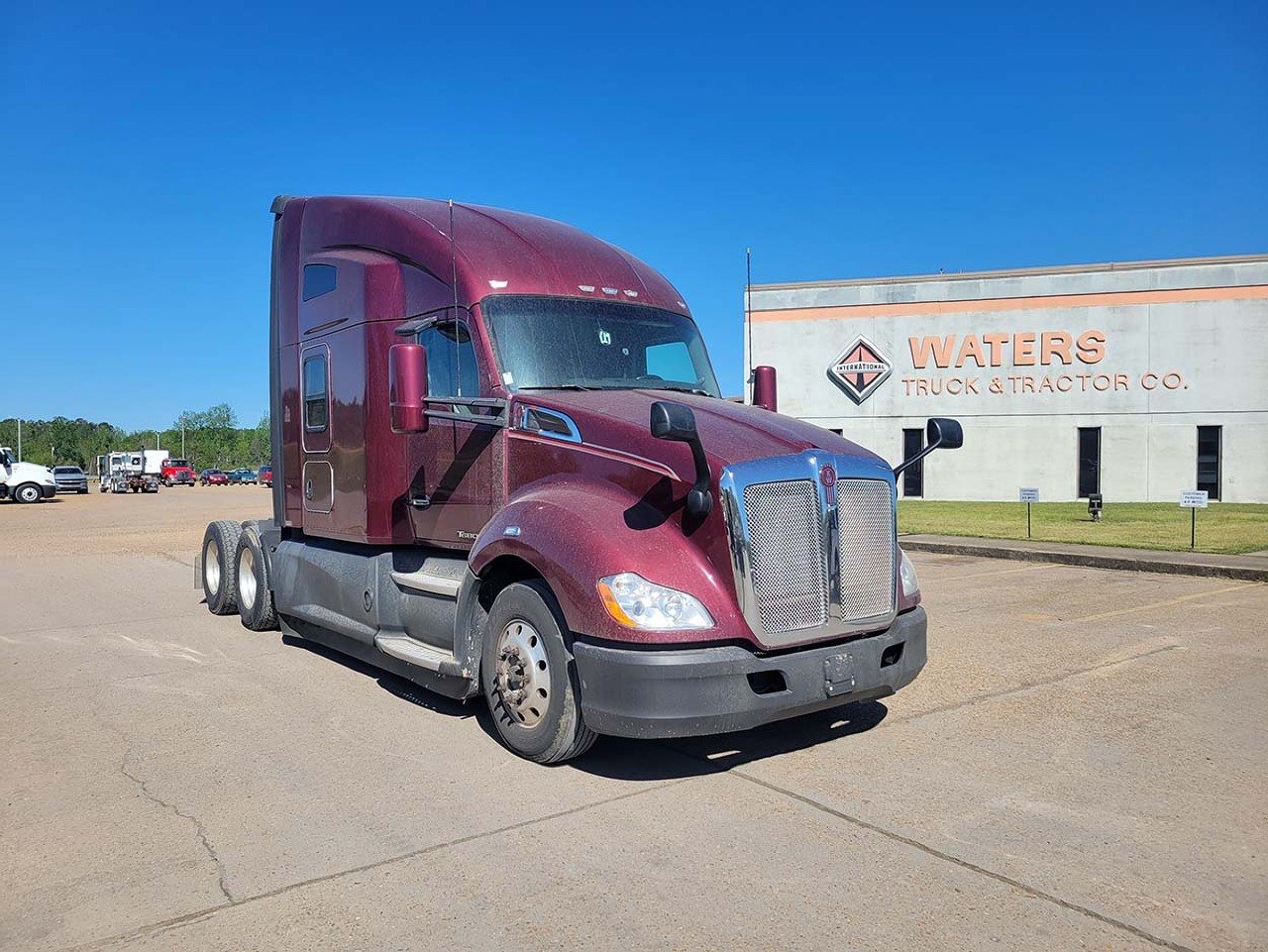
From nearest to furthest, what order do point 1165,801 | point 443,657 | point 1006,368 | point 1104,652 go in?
point 1165,801, point 443,657, point 1104,652, point 1006,368

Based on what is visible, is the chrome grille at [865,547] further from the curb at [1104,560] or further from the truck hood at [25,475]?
the truck hood at [25,475]

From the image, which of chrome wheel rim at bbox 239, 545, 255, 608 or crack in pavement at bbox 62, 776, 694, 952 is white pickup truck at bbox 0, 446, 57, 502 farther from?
crack in pavement at bbox 62, 776, 694, 952

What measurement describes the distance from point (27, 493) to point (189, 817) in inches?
1808

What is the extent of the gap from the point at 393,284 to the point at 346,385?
92cm

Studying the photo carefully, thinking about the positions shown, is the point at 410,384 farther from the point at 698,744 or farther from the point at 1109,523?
the point at 1109,523

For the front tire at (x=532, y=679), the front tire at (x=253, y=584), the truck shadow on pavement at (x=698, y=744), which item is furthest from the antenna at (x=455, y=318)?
the front tire at (x=253, y=584)

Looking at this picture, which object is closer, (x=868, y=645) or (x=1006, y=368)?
(x=868, y=645)

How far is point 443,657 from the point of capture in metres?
5.83

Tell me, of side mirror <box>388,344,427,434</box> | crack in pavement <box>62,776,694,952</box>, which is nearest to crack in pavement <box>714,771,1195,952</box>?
crack in pavement <box>62,776,694,952</box>

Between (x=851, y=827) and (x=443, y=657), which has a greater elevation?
(x=443, y=657)

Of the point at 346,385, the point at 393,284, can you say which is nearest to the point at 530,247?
the point at 393,284

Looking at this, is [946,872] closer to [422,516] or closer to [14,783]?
[422,516]

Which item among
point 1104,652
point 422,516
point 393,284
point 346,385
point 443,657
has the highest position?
point 393,284

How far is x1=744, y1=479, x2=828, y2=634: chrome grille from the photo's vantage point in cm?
471
